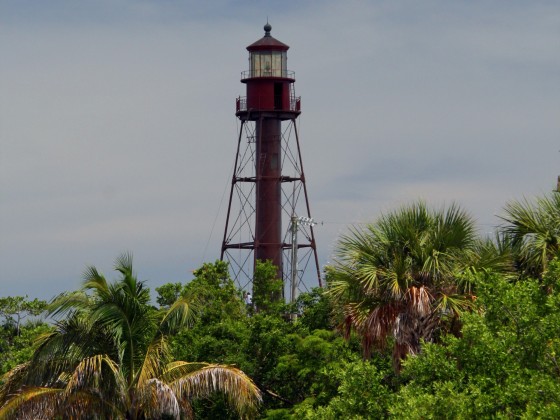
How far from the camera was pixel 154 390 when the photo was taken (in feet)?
100

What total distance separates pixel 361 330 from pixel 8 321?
3198cm

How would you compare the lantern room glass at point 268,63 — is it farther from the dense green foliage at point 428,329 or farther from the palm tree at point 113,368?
the palm tree at point 113,368

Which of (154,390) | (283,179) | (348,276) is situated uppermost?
(283,179)

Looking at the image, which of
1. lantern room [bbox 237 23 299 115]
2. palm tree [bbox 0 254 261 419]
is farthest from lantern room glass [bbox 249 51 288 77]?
palm tree [bbox 0 254 261 419]

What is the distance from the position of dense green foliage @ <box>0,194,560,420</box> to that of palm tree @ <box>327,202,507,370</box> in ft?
0.08

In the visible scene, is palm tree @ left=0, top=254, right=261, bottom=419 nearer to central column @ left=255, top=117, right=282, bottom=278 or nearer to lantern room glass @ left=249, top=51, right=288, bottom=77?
central column @ left=255, top=117, right=282, bottom=278

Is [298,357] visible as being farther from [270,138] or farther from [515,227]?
[270,138]

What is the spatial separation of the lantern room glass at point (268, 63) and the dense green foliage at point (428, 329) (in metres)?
38.2

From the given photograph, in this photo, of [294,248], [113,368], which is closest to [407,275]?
[113,368]

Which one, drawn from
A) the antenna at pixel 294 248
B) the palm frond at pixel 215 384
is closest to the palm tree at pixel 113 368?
the palm frond at pixel 215 384

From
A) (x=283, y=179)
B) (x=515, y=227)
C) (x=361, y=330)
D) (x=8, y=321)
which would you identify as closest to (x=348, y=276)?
(x=361, y=330)

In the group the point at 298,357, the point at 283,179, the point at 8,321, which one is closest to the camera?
the point at 298,357

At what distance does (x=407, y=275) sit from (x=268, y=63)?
49.4 meters

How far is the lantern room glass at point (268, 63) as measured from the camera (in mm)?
77750
